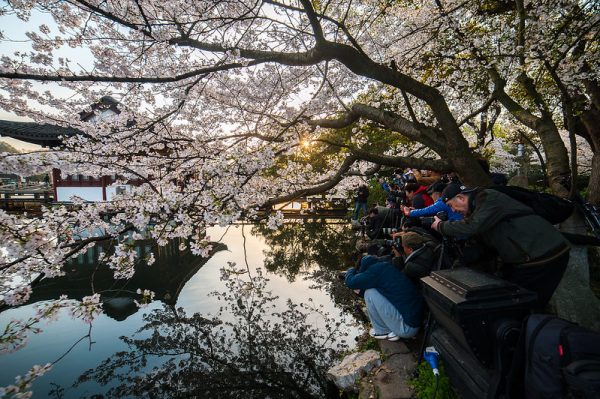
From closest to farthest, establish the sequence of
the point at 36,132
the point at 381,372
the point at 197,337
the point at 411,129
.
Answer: the point at 381,372 < the point at 411,129 < the point at 197,337 < the point at 36,132

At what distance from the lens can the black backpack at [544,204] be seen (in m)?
2.52

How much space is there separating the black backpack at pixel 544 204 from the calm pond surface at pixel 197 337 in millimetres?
2658

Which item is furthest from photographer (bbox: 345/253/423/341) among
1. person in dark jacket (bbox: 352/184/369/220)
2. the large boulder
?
person in dark jacket (bbox: 352/184/369/220)

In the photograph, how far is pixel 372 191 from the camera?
14.5 m

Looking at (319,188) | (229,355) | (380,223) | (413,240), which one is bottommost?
(229,355)

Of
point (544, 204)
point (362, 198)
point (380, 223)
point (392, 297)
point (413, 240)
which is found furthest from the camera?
point (362, 198)

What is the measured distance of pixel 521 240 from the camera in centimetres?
229

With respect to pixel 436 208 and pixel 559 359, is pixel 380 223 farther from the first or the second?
pixel 559 359

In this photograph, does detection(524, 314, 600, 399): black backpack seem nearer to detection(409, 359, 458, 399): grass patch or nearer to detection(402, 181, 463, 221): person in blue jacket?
detection(409, 359, 458, 399): grass patch

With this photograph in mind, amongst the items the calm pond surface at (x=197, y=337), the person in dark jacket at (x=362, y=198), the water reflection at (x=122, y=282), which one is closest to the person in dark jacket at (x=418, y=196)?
the calm pond surface at (x=197, y=337)

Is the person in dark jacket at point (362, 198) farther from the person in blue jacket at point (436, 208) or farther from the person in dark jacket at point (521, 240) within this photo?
the person in dark jacket at point (521, 240)

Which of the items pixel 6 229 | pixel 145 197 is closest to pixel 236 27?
pixel 145 197

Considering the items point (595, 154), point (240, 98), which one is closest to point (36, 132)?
point (240, 98)

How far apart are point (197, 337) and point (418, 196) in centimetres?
501
